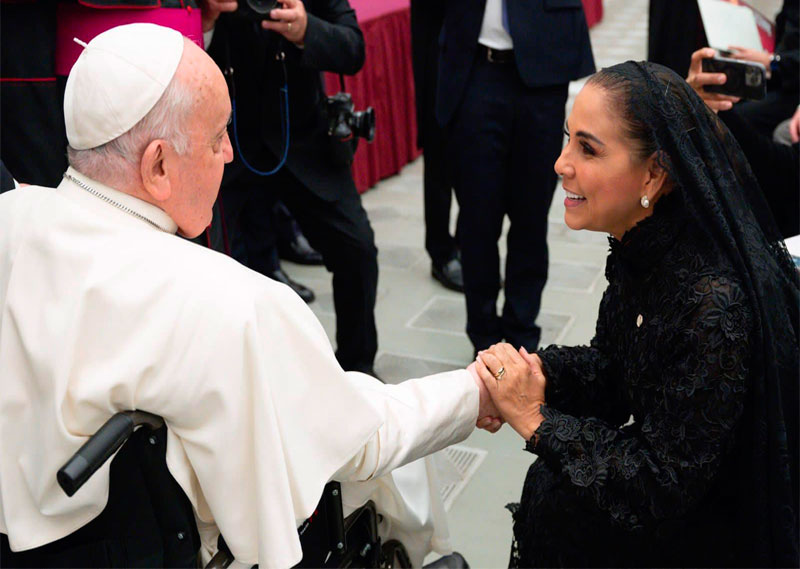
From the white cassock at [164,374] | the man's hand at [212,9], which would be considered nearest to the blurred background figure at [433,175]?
the man's hand at [212,9]

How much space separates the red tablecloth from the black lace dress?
3.56 m

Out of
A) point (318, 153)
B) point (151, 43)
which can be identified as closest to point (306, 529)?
point (151, 43)

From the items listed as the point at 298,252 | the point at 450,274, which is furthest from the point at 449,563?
the point at 298,252

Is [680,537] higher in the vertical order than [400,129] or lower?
higher

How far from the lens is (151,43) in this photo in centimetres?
153

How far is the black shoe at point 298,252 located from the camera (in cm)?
471

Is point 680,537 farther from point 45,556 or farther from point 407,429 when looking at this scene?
point 45,556

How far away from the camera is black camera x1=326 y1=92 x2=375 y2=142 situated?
10.2 ft

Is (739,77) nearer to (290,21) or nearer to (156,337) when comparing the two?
(290,21)

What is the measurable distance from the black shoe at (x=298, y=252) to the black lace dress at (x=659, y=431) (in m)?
2.83

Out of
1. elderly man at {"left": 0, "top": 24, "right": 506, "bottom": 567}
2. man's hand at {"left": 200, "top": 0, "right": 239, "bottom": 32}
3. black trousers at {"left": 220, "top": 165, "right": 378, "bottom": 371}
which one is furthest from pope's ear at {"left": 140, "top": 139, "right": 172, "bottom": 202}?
black trousers at {"left": 220, "top": 165, "right": 378, "bottom": 371}

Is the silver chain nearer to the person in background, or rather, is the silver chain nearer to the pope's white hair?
the pope's white hair

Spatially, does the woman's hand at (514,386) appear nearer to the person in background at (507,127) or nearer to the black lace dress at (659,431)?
the black lace dress at (659,431)

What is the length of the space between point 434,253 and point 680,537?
2.77 meters
